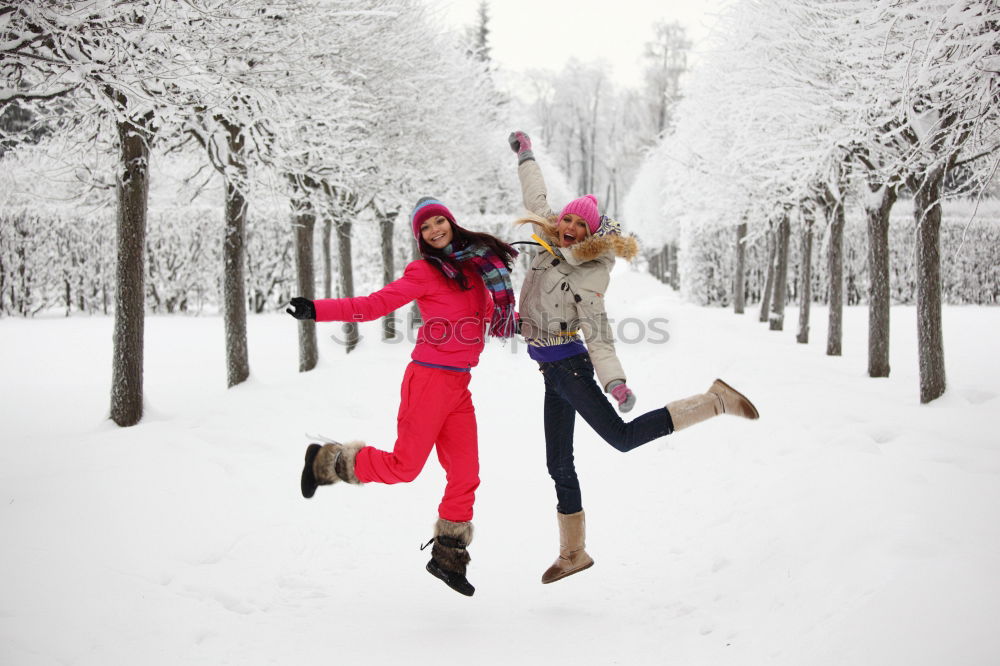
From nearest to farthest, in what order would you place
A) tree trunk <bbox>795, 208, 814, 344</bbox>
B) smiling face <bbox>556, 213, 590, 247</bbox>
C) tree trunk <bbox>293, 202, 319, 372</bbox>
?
smiling face <bbox>556, 213, 590, 247</bbox> → tree trunk <bbox>293, 202, 319, 372</bbox> → tree trunk <bbox>795, 208, 814, 344</bbox>

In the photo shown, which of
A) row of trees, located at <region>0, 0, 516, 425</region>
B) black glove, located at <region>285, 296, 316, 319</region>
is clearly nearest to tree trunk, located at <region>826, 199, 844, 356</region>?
row of trees, located at <region>0, 0, 516, 425</region>

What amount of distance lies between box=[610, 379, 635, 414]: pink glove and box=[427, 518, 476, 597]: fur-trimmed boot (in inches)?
41.0

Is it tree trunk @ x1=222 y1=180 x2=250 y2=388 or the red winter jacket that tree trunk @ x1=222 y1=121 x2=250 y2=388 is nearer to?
tree trunk @ x1=222 y1=180 x2=250 y2=388

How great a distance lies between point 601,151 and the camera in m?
58.0

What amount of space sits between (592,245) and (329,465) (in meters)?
1.82

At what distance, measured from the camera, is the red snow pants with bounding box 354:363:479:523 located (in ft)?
10.2

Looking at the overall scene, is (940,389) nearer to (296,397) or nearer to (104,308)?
(296,397)

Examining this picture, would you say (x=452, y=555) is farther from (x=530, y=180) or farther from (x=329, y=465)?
(x=530, y=180)

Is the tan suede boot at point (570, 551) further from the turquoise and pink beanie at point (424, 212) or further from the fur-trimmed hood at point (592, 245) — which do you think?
the turquoise and pink beanie at point (424, 212)

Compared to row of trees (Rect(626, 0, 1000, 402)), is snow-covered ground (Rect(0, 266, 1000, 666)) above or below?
below

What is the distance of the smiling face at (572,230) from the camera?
3.26m

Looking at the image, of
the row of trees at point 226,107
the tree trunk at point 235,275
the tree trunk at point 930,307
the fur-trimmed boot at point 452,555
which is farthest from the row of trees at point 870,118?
the tree trunk at point 235,275

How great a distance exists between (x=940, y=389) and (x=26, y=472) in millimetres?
7623

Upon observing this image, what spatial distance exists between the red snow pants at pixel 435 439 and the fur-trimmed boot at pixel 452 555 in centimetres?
5
